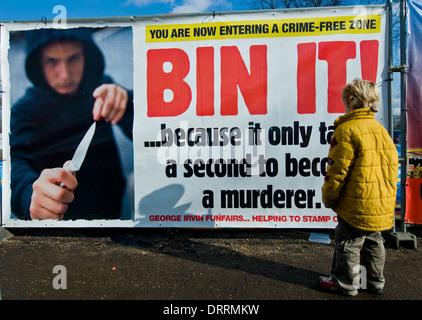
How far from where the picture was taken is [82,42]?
4125 mm

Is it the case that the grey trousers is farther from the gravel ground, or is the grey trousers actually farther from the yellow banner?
the yellow banner

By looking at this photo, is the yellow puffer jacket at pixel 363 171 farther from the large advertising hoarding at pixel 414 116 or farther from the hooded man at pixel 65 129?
the hooded man at pixel 65 129

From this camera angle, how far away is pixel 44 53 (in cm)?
416

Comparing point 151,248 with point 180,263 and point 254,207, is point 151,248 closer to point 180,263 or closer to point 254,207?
point 180,263

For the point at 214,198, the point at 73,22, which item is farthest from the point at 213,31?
the point at 214,198

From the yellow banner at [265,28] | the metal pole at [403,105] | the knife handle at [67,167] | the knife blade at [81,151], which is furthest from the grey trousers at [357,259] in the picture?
the knife handle at [67,167]

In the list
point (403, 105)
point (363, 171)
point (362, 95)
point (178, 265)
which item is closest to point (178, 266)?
point (178, 265)

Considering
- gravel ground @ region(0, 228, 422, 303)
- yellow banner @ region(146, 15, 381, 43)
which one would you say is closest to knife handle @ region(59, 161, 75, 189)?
gravel ground @ region(0, 228, 422, 303)

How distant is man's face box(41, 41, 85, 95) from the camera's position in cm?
413

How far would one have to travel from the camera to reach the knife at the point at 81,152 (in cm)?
414

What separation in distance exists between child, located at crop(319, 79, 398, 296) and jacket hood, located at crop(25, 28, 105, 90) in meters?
3.10

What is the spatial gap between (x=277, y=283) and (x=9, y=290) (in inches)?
103

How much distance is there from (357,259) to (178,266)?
5.98 feet

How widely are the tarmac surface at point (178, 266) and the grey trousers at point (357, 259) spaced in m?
0.12
